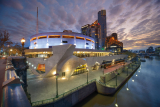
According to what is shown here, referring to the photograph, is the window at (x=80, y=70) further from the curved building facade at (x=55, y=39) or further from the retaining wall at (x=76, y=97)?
the curved building facade at (x=55, y=39)

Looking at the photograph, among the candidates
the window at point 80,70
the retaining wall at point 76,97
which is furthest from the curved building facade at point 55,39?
the retaining wall at point 76,97

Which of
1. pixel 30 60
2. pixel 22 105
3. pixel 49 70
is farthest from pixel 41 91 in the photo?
pixel 30 60

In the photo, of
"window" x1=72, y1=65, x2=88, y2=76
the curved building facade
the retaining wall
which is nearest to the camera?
the retaining wall

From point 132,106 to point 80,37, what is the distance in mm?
33103

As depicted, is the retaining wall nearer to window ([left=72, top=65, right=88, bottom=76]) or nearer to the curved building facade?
window ([left=72, top=65, right=88, bottom=76])

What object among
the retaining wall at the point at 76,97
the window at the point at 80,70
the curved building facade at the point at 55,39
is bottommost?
the retaining wall at the point at 76,97

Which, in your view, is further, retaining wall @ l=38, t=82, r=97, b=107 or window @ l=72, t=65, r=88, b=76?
window @ l=72, t=65, r=88, b=76

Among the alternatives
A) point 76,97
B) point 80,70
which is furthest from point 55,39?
point 76,97

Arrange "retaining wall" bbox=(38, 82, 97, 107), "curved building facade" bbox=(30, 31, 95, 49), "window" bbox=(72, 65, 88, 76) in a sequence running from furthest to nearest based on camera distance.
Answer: "curved building facade" bbox=(30, 31, 95, 49)
"window" bbox=(72, 65, 88, 76)
"retaining wall" bbox=(38, 82, 97, 107)

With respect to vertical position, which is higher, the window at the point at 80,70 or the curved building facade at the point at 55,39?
the curved building facade at the point at 55,39

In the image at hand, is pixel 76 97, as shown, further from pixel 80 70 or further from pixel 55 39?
pixel 55 39

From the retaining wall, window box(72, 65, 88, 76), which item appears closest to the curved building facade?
window box(72, 65, 88, 76)

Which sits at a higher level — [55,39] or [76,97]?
[55,39]

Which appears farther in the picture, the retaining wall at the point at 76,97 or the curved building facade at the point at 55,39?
the curved building facade at the point at 55,39
